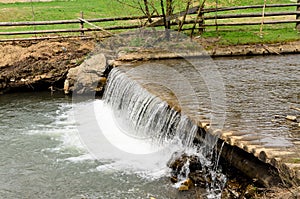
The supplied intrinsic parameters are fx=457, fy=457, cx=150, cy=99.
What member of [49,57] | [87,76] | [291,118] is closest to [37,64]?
[49,57]

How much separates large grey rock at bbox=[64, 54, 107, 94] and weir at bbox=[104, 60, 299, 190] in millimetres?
1022

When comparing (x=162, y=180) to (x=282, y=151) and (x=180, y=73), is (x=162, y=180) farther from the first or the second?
(x=180, y=73)

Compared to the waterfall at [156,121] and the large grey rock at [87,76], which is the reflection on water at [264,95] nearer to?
the waterfall at [156,121]

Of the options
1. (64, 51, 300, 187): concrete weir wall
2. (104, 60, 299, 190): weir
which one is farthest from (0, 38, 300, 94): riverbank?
(64, 51, 300, 187): concrete weir wall

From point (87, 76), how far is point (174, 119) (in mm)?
6421

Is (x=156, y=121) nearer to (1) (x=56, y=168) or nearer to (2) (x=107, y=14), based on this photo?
(1) (x=56, y=168)

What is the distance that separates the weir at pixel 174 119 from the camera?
254 inches

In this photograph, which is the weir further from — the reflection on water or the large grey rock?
the large grey rock

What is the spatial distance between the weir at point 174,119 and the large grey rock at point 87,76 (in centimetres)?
102

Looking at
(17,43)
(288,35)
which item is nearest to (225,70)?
(288,35)

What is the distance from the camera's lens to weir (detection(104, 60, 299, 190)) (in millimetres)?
6441

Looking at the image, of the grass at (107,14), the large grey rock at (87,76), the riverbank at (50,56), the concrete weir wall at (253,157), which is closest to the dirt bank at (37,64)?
the riverbank at (50,56)

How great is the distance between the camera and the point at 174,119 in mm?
8773

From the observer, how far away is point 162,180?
812 centimetres
